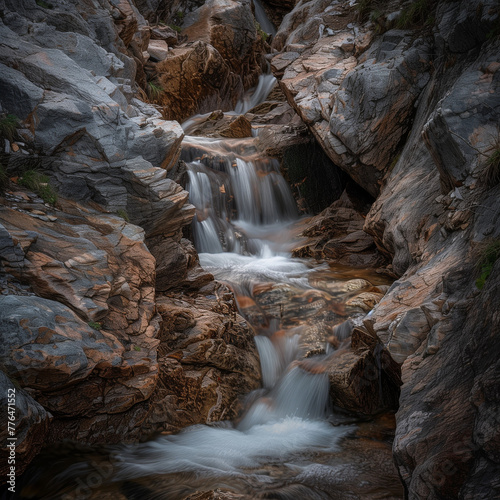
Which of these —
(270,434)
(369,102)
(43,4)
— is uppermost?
(43,4)

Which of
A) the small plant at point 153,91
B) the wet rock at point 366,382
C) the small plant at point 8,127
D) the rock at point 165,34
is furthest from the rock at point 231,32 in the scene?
the wet rock at point 366,382

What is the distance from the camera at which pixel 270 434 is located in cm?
561

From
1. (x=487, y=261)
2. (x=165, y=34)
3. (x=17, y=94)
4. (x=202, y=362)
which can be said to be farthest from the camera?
(x=165, y=34)

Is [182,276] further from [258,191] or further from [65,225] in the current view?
[258,191]

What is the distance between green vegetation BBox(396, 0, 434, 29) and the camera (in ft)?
29.3

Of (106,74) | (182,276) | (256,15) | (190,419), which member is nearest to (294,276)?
(182,276)

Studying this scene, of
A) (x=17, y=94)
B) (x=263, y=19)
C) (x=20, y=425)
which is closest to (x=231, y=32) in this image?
(x=263, y=19)

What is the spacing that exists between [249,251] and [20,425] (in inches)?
310

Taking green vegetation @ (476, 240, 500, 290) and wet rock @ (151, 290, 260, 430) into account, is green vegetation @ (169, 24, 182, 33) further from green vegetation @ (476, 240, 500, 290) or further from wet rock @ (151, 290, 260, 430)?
green vegetation @ (476, 240, 500, 290)

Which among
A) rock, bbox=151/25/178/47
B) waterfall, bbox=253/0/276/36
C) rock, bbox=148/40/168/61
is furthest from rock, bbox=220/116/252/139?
waterfall, bbox=253/0/276/36

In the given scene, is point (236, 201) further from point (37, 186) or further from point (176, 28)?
point (176, 28)

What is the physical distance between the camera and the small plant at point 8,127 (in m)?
5.90

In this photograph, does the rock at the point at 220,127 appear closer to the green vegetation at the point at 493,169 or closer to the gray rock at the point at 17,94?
the gray rock at the point at 17,94

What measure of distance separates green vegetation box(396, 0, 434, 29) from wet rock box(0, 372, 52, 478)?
1000 cm
